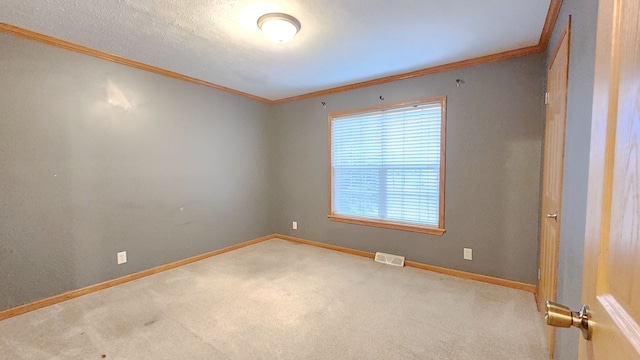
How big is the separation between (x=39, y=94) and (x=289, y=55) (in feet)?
7.13

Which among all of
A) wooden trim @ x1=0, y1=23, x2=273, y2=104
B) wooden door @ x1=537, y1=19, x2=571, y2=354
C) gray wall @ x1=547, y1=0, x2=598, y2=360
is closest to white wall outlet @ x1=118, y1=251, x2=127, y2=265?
wooden trim @ x1=0, y1=23, x2=273, y2=104

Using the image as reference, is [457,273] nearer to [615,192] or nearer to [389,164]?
[389,164]

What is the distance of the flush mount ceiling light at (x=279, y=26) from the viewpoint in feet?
6.48

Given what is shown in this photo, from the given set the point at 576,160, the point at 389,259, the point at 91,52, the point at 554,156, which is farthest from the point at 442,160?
the point at 91,52

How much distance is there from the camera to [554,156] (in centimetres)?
182

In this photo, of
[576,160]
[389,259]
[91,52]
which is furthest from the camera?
[389,259]

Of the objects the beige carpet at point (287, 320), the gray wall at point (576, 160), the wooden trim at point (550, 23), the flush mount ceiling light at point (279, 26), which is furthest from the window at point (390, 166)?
the flush mount ceiling light at point (279, 26)

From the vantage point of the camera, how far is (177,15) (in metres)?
1.98

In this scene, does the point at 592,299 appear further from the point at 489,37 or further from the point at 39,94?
the point at 39,94

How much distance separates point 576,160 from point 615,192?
104 cm

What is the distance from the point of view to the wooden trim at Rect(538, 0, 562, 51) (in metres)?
1.83

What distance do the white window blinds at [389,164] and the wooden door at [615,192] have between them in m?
2.54

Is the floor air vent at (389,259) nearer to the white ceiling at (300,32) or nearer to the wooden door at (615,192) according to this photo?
the white ceiling at (300,32)

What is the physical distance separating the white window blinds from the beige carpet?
837 mm
